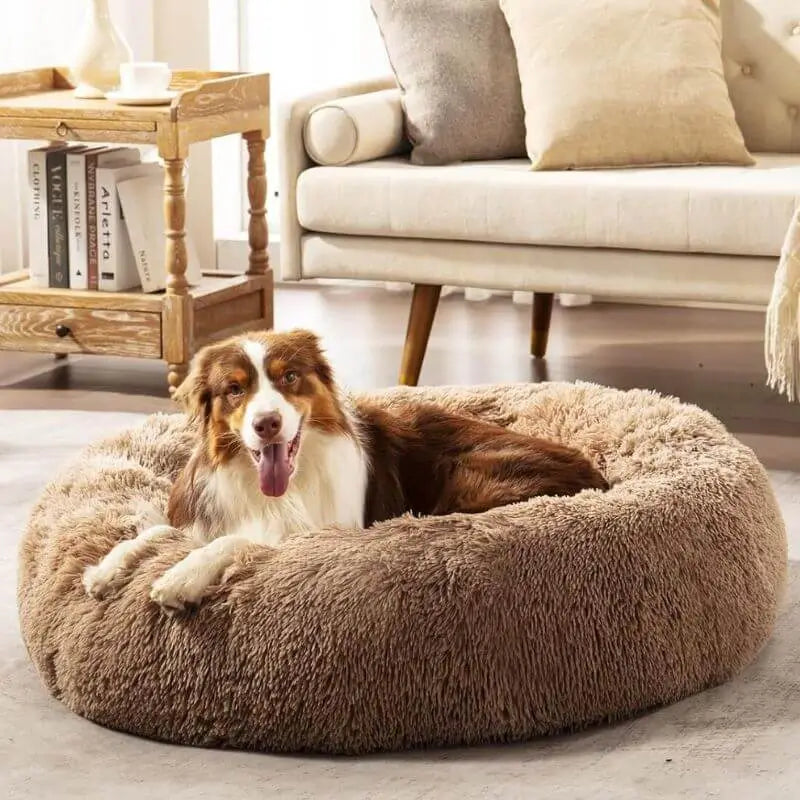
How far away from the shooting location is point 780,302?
279cm

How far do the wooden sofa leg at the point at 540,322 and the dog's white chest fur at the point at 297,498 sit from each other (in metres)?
1.79

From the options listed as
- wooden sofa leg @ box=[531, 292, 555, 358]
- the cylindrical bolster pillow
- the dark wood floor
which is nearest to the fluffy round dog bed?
the dark wood floor

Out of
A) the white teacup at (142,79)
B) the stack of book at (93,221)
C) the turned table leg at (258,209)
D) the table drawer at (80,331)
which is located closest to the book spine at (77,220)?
the stack of book at (93,221)

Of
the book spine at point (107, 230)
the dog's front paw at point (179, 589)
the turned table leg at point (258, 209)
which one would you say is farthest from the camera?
the turned table leg at point (258, 209)

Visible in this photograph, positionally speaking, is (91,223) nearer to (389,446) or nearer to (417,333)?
(417,333)

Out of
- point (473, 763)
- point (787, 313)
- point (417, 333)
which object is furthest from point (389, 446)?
point (417, 333)

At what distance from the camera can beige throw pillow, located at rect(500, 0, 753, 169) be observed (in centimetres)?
321

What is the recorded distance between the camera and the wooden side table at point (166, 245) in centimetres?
325

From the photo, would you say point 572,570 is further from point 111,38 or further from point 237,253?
point 237,253

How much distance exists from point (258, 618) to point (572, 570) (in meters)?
0.37

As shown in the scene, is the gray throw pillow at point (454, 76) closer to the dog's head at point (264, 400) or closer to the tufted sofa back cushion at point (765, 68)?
the tufted sofa back cushion at point (765, 68)

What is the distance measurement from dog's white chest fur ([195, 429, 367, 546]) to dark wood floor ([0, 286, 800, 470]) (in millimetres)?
1231

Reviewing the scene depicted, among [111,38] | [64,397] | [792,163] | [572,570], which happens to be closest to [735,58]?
[792,163]

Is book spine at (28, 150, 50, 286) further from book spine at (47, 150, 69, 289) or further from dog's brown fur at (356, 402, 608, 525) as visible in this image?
dog's brown fur at (356, 402, 608, 525)
